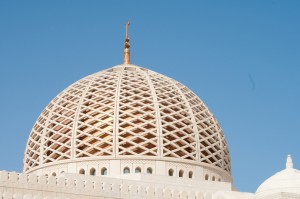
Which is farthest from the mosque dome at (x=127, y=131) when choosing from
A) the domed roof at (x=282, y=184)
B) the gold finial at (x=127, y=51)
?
the domed roof at (x=282, y=184)

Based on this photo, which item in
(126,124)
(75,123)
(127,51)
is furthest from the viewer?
(127,51)

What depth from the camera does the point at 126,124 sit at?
103 feet

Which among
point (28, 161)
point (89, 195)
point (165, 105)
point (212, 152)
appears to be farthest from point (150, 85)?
point (89, 195)

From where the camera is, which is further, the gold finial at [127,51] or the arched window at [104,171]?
the gold finial at [127,51]

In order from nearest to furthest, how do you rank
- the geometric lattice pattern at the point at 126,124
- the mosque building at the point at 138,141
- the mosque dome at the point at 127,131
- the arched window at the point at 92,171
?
the mosque building at the point at 138,141 < the arched window at the point at 92,171 < the mosque dome at the point at 127,131 < the geometric lattice pattern at the point at 126,124

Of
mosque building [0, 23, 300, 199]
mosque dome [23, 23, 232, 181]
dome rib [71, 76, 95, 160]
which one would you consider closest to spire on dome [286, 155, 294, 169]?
mosque building [0, 23, 300, 199]

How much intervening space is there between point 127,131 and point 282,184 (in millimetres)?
6475

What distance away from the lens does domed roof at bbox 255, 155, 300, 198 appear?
27172mm

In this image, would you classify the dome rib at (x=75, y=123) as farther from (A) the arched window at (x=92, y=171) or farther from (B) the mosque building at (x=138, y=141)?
(A) the arched window at (x=92, y=171)

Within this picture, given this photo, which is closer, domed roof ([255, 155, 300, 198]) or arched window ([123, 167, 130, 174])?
domed roof ([255, 155, 300, 198])

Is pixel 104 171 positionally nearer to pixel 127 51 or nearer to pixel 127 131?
pixel 127 131

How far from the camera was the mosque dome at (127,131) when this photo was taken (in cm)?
3072

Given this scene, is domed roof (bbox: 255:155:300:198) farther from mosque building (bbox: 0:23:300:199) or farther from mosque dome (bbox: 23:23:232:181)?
mosque dome (bbox: 23:23:232:181)

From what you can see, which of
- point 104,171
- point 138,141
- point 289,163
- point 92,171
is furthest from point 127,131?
point 289,163
